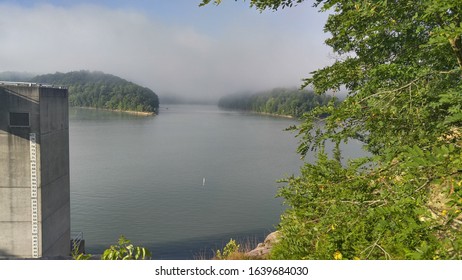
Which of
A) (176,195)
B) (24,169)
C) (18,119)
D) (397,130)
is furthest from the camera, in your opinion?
(176,195)

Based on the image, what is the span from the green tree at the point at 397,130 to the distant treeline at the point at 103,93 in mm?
142351

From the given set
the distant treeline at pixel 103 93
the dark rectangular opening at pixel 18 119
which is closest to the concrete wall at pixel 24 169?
the dark rectangular opening at pixel 18 119

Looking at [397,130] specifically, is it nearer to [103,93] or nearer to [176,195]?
[176,195]

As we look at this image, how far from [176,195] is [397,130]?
101 ft

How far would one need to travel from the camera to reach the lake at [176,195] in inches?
1046

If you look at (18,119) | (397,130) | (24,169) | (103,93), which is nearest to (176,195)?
(24,169)

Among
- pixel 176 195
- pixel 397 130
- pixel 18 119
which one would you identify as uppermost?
pixel 397 130

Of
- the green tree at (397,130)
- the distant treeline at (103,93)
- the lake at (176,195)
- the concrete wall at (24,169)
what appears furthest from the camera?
the distant treeline at (103,93)

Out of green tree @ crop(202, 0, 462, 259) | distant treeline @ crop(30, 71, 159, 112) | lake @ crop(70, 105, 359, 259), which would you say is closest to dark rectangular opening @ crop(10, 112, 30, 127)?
lake @ crop(70, 105, 359, 259)

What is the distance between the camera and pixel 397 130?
5.67 m

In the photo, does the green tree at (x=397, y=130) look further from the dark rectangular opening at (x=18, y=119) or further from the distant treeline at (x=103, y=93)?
the distant treeline at (x=103, y=93)

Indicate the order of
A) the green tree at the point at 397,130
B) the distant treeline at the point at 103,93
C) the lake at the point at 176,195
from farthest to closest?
the distant treeline at the point at 103,93, the lake at the point at 176,195, the green tree at the point at 397,130

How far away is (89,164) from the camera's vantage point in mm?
46781
